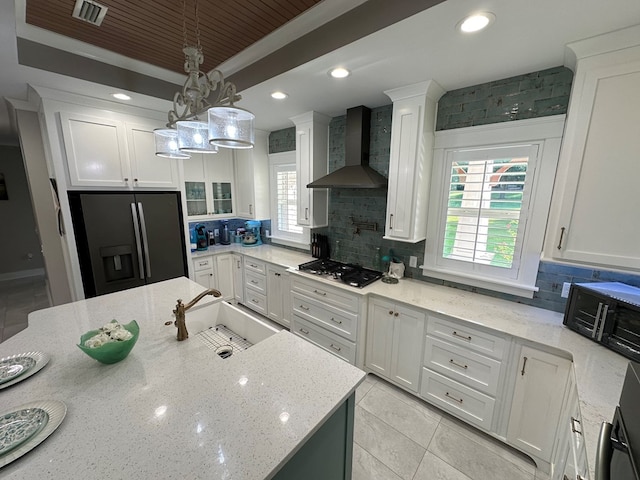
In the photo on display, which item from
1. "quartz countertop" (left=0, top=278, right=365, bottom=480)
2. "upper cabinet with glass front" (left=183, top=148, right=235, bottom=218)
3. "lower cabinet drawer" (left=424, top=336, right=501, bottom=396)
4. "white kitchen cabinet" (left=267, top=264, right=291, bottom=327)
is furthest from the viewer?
"upper cabinet with glass front" (left=183, top=148, right=235, bottom=218)

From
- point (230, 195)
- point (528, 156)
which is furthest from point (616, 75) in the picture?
point (230, 195)

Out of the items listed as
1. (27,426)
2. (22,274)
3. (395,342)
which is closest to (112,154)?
(27,426)

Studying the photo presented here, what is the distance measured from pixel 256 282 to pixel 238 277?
0.44 meters

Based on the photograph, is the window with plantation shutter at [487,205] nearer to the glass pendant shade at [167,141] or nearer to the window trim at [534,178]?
the window trim at [534,178]

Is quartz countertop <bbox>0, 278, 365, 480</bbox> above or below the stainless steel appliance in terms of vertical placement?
below

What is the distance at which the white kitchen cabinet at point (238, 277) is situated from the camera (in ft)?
11.9

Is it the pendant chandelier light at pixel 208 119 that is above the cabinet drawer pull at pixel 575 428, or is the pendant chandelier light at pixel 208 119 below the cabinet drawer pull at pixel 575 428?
above

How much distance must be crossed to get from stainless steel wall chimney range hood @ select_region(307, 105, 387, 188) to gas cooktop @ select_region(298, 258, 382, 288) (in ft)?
2.96

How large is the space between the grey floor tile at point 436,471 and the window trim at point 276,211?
2438mm

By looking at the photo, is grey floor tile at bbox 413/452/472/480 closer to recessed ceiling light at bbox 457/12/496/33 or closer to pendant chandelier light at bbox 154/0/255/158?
pendant chandelier light at bbox 154/0/255/158

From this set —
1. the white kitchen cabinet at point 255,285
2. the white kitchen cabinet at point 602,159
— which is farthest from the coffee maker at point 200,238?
the white kitchen cabinet at point 602,159

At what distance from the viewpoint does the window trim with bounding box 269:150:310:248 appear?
3.42m

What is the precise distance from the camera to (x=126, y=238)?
2.62 metres

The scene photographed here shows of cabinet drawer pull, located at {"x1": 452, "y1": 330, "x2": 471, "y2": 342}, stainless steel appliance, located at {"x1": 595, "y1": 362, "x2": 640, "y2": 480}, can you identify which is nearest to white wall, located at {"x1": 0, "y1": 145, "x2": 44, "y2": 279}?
cabinet drawer pull, located at {"x1": 452, "y1": 330, "x2": 471, "y2": 342}
